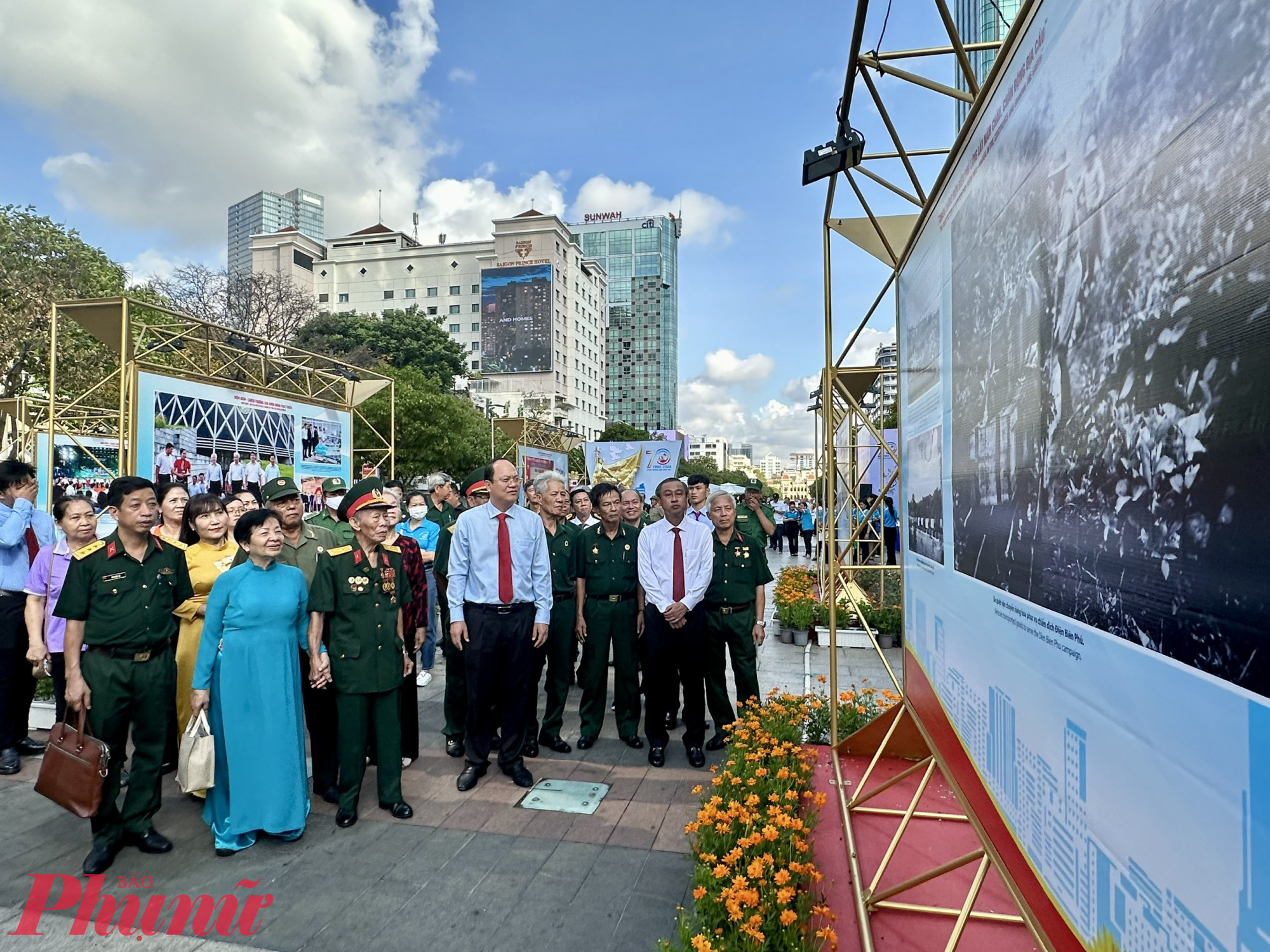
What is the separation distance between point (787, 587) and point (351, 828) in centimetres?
694

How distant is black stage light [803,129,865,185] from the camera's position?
351 cm

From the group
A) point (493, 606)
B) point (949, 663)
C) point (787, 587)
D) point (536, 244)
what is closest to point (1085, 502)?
point (949, 663)

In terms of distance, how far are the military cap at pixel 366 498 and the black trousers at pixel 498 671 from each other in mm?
855

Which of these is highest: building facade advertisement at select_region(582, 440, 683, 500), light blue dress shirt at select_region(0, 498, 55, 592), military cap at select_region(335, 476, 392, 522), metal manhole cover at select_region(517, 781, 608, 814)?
building facade advertisement at select_region(582, 440, 683, 500)

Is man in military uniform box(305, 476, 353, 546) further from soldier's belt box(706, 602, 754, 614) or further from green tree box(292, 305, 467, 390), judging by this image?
green tree box(292, 305, 467, 390)

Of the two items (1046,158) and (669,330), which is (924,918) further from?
(669,330)

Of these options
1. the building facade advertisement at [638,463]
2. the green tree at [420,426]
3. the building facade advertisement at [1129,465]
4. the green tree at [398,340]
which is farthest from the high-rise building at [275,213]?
the building facade advertisement at [1129,465]

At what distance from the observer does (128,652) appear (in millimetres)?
3281

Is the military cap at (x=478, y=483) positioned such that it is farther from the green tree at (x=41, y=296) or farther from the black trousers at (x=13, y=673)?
the green tree at (x=41, y=296)

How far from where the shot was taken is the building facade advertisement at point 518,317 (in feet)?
198

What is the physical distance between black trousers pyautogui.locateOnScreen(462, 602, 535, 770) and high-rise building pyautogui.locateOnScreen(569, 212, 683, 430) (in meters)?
104

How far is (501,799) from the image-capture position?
13.0 feet

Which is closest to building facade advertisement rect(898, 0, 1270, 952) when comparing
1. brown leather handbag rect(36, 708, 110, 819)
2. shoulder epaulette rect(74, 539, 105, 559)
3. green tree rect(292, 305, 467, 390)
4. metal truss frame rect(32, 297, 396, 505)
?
brown leather handbag rect(36, 708, 110, 819)

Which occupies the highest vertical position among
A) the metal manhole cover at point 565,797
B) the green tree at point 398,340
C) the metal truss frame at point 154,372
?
the green tree at point 398,340
